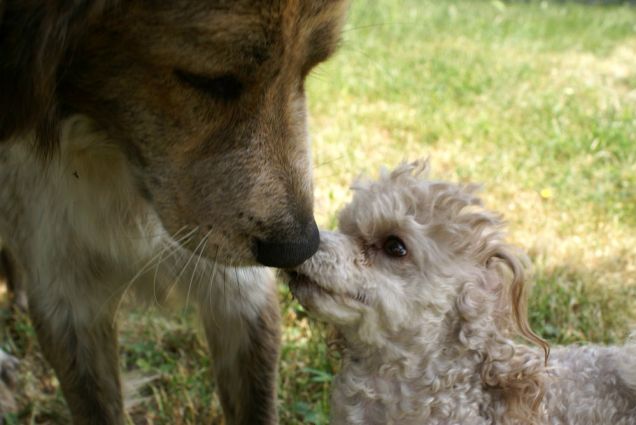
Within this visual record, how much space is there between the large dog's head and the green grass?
0.65 meters

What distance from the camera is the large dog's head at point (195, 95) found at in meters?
1.97

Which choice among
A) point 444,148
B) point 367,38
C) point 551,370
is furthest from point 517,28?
point 551,370

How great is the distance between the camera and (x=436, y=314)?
2.28 metres

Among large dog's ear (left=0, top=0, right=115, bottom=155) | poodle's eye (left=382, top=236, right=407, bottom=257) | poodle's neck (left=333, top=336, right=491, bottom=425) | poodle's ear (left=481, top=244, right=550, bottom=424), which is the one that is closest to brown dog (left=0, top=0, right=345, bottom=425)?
large dog's ear (left=0, top=0, right=115, bottom=155)

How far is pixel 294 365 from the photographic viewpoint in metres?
3.34

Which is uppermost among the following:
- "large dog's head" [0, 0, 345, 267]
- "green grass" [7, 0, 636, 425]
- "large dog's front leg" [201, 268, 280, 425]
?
"large dog's head" [0, 0, 345, 267]

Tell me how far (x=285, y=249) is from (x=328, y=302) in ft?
0.65

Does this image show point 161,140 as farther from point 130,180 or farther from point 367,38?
point 367,38

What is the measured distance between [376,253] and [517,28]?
23.0 ft

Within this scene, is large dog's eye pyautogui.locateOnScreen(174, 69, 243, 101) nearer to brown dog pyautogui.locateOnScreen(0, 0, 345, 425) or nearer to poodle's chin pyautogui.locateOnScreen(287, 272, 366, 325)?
brown dog pyautogui.locateOnScreen(0, 0, 345, 425)

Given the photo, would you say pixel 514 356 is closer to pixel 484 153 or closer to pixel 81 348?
pixel 81 348

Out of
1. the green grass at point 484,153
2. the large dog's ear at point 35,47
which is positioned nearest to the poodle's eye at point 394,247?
the green grass at point 484,153

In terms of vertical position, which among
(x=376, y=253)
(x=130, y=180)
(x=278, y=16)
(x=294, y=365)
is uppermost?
(x=278, y=16)

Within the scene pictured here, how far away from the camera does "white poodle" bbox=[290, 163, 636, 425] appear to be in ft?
7.34
